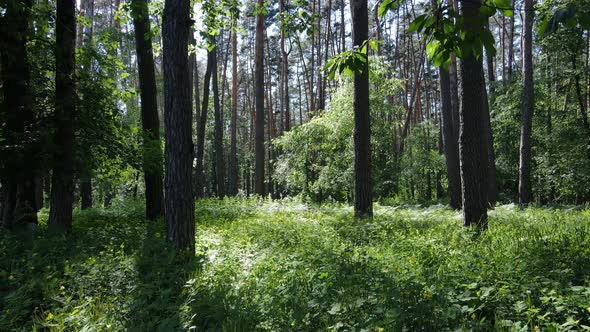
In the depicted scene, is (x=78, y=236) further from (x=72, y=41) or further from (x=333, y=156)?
(x=333, y=156)

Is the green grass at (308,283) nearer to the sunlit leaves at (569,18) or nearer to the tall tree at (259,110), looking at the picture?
the sunlit leaves at (569,18)

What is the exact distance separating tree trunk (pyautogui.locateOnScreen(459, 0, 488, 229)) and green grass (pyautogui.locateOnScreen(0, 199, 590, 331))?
0.81 meters

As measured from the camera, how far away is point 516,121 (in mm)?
19328

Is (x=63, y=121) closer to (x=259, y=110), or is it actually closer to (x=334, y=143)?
(x=259, y=110)

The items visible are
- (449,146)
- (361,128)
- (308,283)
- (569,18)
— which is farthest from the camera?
(449,146)

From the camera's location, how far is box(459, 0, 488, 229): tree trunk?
298 inches

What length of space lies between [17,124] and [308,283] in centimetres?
732

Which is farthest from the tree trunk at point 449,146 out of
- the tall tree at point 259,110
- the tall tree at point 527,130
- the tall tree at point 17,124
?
the tall tree at point 17,124

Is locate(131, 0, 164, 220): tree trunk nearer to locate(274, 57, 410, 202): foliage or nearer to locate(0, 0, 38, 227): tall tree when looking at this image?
locate(0, 0, 38, 227): tall tree

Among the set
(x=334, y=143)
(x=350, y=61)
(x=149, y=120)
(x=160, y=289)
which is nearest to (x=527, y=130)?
(x=334, y=143)

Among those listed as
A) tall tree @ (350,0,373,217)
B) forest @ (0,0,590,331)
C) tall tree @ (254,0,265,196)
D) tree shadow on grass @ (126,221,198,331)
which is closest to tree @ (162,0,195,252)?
forest @ (0,0,590,331)

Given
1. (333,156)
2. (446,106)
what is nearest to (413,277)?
(446,106)

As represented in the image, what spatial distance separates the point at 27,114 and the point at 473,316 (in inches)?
353

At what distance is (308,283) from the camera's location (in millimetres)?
4273
